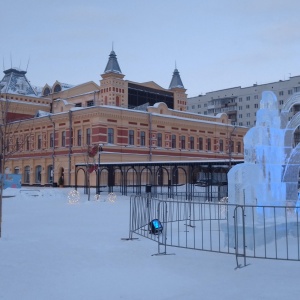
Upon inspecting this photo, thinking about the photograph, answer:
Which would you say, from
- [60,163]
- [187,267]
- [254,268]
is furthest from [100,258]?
[60,163]

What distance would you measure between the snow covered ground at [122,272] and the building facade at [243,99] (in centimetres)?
7311

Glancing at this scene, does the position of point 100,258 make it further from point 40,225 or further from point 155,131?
point 155,131

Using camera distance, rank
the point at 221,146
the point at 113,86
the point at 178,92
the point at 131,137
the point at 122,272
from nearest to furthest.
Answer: the point at 122,272
the point at 131,137
the point at 113,86
the point at 221,146
the point at 178,92

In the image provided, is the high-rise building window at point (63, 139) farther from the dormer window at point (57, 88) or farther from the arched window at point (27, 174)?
the dormer window at point (57, 88)

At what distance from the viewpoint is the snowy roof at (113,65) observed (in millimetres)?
45500

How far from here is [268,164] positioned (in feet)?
41.7

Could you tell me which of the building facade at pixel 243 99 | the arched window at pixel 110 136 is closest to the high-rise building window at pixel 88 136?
the arched window at pixel 110 136

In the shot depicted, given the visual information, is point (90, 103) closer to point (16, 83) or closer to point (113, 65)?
point (113, 65)

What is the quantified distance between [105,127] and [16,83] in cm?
2006

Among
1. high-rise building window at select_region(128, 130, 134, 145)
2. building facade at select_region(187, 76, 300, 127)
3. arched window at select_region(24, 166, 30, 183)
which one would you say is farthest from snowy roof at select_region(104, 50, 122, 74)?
building facade at select_region(187, 76, 300, 127)

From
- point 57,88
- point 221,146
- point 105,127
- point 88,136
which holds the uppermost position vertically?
point 57,88

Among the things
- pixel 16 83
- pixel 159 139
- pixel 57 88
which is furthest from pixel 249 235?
pixel 16 83

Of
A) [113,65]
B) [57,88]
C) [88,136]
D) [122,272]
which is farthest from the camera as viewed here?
[57,88]

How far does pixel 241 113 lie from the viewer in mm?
87750
